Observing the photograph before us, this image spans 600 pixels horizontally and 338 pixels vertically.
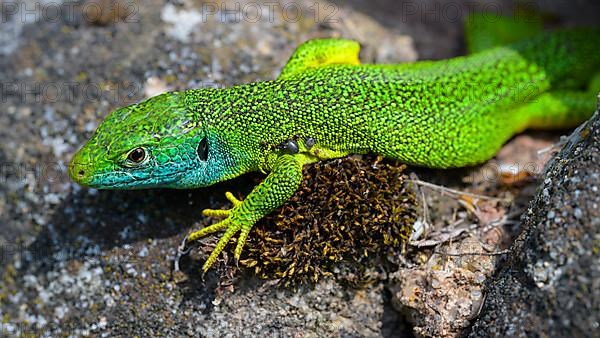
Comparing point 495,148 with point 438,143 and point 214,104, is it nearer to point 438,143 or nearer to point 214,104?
point 438,143

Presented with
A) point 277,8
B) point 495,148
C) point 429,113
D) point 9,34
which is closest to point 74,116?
point 9,34

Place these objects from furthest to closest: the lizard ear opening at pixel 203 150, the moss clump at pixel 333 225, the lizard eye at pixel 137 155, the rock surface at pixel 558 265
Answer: the lizard ear opening at pixel 203 150
the moss clump at pixel 333 225
the lizard eye at pixel 137 155
the rock surface at pixel 558 265

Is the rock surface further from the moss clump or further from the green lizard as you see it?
the green lizard

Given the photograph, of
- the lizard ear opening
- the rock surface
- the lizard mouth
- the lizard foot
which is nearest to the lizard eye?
the lizard mouth

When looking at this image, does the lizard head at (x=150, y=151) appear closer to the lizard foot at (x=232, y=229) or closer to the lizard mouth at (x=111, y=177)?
the lizard mouth at (x=111, y=177)

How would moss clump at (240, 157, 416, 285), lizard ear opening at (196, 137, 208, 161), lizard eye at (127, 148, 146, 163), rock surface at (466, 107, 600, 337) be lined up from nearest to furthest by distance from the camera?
rock surface at (466, 107, 600, 337) < lizard eye at (127, 148, 146, 163) < moss clump at (240, 157, 416, 285) < lizard ear opening at (196, 137, 208, 161)

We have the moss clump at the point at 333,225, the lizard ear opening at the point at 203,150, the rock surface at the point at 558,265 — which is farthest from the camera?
the lizard ear opening at the point at 203,150

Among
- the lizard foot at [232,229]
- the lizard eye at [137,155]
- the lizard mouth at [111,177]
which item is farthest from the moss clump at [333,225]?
the lizard eye at [137,155]
